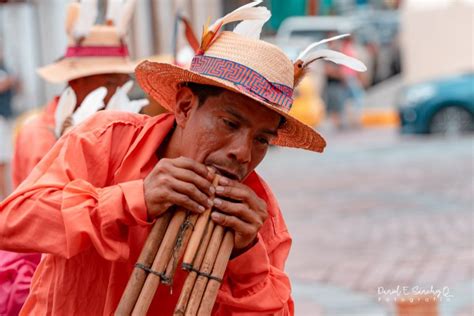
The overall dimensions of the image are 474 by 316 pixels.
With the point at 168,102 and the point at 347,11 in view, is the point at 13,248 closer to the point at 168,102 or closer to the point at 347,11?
the point at 168,102

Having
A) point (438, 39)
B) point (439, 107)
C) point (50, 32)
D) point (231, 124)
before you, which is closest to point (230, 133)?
point (231, 124)

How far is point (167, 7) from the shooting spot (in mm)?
14688

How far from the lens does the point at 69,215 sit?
8.45 ft

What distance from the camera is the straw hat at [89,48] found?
4.75 m

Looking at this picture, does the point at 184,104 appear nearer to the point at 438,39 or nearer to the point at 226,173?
the point at 226,173

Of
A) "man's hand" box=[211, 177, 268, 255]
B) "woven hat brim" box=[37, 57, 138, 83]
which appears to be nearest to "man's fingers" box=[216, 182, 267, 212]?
"man's hand" box=[211, 177, 268, 255]

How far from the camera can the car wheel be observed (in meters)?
16.7

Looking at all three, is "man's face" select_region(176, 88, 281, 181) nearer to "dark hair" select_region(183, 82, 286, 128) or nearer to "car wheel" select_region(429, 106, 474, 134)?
"dark hair" select_region(183, 82, 286, 128)

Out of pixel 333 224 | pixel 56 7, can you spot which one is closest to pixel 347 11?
pixel 56 7

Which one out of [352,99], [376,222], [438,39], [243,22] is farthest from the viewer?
[438,39]

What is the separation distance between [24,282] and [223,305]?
903mm

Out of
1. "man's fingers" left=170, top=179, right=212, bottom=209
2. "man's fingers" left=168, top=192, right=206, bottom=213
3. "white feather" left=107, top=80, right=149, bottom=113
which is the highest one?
"man's fingers" left=170, top=179, right=212, bottom=209

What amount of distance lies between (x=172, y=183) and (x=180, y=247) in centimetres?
16

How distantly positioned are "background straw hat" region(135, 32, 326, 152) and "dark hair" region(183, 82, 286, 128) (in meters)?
0.02
